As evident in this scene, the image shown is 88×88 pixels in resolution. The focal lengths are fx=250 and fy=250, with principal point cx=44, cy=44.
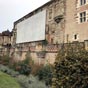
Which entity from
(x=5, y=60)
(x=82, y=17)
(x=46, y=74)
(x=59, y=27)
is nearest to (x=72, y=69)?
(x=46, y=74)

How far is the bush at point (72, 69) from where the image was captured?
1366 centimetres

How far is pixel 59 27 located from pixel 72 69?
19441 millimetres

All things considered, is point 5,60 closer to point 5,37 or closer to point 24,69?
point 24,69

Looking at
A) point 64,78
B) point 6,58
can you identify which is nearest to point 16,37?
point 6,58

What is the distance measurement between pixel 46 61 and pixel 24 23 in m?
22.7

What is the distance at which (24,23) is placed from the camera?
152 ft

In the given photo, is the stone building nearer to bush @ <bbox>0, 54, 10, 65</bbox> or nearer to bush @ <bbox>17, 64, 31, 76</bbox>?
A: bush @ <bbox>17, 64, 31, 76</bbox>

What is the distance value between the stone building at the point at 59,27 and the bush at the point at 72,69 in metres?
8.21

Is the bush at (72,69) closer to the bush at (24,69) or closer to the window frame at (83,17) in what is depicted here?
the bush at (24,69)

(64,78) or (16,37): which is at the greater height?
(16,37)

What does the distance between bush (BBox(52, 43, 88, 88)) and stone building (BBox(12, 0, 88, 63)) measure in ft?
26.9

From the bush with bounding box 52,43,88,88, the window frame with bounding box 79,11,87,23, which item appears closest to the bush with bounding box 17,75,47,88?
the bush with bounding box 52,43,88,88

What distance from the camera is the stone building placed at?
25.9 m

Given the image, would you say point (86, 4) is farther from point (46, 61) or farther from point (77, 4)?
point (46, 61)
